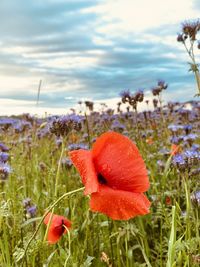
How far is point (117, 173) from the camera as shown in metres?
1.44

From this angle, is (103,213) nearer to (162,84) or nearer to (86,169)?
(86,169)

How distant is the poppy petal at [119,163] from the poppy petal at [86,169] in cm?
4

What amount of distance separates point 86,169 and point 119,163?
0.11m

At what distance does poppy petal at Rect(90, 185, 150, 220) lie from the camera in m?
1.39

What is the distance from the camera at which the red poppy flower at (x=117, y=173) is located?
141 cm

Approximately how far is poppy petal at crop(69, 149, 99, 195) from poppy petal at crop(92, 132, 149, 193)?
0.12 ft

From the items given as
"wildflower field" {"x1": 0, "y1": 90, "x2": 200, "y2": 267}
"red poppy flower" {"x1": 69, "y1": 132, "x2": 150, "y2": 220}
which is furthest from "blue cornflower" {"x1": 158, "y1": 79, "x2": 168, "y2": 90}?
"red poppy flower" {"x1": 69, "y1": 132, "x2": 150, "y2": 220}

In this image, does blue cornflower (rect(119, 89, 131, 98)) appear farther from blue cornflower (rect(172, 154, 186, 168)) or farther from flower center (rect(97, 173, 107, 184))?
flower center (rect(97, 173, 107, 184))

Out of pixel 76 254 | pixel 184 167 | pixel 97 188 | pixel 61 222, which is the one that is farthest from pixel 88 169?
pixel 184 167

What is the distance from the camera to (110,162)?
1.45 meters

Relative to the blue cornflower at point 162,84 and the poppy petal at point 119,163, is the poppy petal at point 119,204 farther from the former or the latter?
the blue cornflower at point 162,84

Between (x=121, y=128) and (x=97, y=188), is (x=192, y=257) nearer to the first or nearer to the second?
(x=97, y=188)

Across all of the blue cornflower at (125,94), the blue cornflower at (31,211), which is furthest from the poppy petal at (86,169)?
the blue cornflower at (125,94)

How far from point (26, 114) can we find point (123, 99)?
2.64 m
